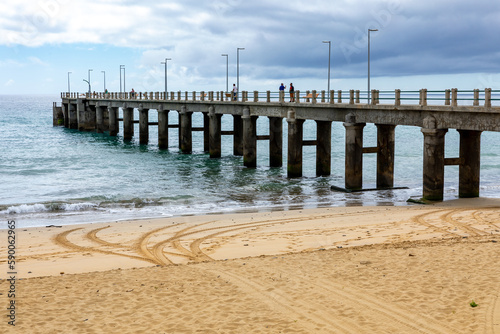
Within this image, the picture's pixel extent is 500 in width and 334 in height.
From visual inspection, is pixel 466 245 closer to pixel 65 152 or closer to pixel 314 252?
pixel 314 252

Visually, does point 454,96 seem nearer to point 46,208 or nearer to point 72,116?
point 46,208

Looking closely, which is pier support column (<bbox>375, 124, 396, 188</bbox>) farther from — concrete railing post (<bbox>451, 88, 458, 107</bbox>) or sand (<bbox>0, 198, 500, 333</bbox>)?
sand (<bbox>0, 198, 500, 333</bbox>)

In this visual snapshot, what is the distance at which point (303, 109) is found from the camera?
103 feet

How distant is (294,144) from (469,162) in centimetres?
1085

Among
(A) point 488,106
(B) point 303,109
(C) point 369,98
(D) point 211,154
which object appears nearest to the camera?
(A) point 488,106

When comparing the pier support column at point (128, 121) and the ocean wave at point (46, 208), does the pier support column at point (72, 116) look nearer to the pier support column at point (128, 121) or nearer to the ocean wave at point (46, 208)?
the pier support column at point (128, 121)

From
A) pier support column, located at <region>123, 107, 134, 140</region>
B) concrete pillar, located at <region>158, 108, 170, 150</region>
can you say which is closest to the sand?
concrete pillar, located at <region>158, 108, 170, 150</region>

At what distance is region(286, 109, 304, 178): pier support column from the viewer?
32.1 meters

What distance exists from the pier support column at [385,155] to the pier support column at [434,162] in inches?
167

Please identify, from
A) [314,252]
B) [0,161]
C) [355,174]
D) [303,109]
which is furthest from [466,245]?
[0,161]

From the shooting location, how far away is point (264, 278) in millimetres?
11227

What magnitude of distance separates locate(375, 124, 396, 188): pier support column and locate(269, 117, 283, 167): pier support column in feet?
31.7

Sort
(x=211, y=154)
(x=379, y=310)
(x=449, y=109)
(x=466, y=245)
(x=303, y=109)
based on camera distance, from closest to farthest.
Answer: (x=379, y=310), (x=466, y=245), (x=449, y=109), (x=303, y=109), (x=211, y=154)

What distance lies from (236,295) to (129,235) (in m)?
7.53
